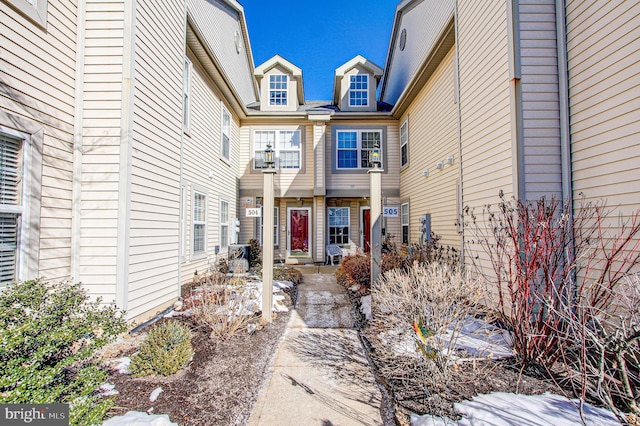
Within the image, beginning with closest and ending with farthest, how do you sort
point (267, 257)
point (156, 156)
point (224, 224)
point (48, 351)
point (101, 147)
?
1. point (48, 351)
2. point (101, 147)
3. point (267, 257)
4. point (156, 156)
5. point (224, 224)

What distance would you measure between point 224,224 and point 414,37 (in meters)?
9.42

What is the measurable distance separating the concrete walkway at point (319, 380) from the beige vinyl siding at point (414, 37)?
7061mm

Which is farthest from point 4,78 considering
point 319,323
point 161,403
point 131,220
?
point 319,323

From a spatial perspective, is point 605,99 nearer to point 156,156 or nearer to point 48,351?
point 48,351

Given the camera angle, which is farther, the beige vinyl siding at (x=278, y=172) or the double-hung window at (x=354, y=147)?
the double-hung window at (x=354, y=147)

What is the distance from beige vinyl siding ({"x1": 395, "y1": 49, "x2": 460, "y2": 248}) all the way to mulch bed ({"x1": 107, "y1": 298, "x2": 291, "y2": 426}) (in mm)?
5187

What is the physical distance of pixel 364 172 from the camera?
38.5ft

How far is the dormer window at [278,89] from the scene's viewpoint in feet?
39.3

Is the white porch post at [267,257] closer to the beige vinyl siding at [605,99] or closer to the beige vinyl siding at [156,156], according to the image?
the beige vinyl siding at [156,156]

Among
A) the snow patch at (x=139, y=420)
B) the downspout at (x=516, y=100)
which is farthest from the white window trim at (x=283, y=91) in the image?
the snow patch at (x=139, y=420)

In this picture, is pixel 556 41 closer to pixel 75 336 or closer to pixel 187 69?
pixel 75 336

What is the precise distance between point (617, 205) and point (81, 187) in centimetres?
675

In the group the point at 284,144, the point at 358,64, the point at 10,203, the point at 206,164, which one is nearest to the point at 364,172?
the point at 284,144

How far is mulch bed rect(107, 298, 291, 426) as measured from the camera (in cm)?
258
